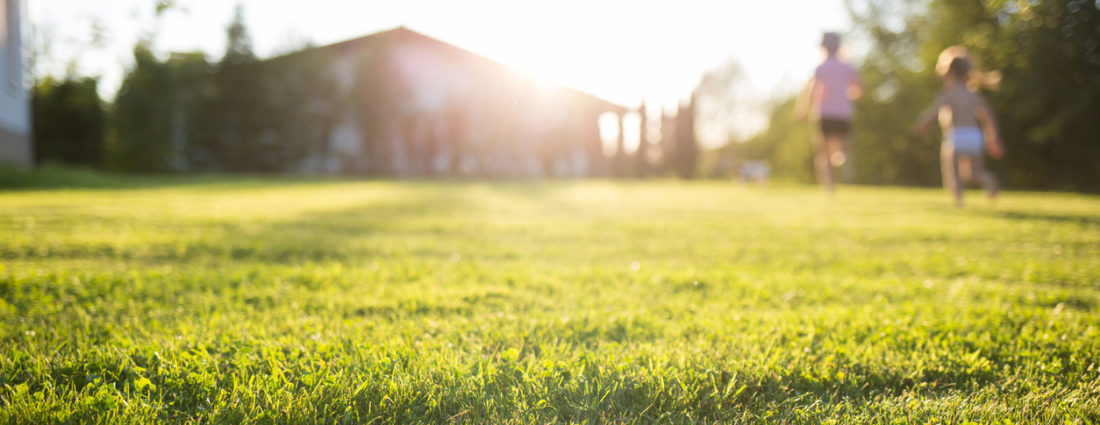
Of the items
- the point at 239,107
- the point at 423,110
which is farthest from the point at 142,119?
the point at 423,110

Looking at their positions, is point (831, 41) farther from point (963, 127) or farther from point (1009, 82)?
point (1009, 82)

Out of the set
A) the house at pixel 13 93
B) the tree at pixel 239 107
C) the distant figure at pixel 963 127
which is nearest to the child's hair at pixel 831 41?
the distant figure at pixel 963 127

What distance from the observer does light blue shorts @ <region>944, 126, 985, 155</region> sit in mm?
6652

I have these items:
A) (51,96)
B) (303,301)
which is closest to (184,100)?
(51,96)

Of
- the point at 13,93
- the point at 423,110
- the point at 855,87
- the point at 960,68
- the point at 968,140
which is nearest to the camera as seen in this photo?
the point at 968,140

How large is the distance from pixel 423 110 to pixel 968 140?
22.1 metres

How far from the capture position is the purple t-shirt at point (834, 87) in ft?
28.1

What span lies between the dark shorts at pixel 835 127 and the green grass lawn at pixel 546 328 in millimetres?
4275

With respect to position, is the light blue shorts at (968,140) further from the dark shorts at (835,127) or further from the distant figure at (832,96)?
the dark shorts at (835,127)

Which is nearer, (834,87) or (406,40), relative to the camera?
(834,87)

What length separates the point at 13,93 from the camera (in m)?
12.2

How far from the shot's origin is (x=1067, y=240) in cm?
434

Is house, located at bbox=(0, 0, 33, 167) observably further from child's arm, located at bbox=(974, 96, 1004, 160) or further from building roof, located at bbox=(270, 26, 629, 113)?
child's arm, located at bbox=(974, 96, 1004, 160)

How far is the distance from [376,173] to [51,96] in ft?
→ 33.5
